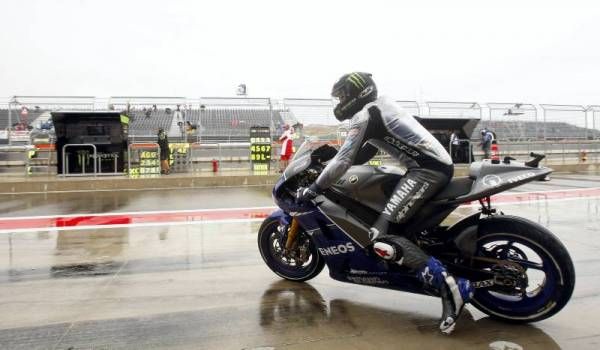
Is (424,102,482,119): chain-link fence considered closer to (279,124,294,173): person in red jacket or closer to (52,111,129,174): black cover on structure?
(279,124,294,173): person in red jacket

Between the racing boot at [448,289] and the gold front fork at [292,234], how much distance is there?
1207 millimetres

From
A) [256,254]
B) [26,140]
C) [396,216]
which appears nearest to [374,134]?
[396,216]

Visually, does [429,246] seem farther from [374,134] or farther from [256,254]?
[256,254]

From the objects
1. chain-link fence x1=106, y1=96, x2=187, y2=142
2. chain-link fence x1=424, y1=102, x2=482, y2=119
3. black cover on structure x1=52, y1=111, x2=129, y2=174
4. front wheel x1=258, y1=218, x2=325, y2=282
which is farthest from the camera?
chain-link fence x1=424, y1=102, x2=482, y2=119

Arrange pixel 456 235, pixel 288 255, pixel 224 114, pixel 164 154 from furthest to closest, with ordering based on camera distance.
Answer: pixel 224 114 → pixel 164 154 → pixel 288 255 → pixel 456 235

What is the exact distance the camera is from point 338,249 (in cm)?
349

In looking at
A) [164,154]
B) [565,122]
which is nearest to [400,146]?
[164,154]

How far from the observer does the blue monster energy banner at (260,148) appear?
15.7 metres

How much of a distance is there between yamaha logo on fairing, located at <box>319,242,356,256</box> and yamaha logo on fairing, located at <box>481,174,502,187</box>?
105 cm

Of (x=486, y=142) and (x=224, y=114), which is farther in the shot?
(x=224, y=114)

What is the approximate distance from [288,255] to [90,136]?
480 inches

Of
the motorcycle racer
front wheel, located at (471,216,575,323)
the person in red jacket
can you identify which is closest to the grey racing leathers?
the motorcycle racer

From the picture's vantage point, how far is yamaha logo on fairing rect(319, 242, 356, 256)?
3.44 meters

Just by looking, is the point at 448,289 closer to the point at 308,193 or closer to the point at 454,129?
the point at 308,193
